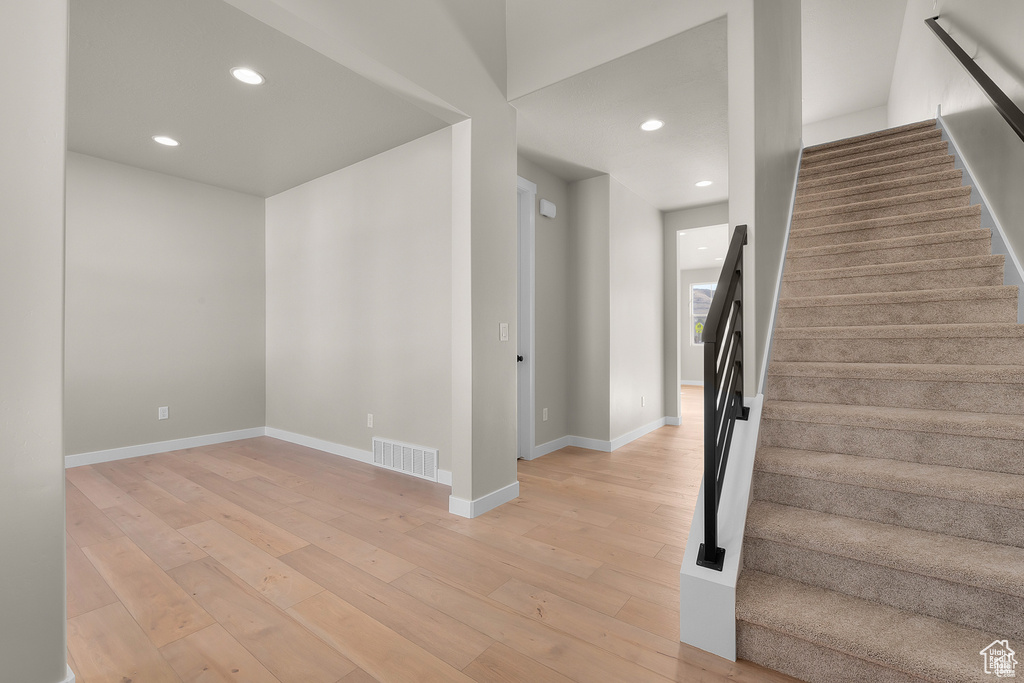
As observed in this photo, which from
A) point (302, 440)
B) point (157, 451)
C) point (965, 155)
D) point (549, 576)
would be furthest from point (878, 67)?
point (157, 451)

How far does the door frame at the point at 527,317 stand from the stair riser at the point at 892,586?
2525mm

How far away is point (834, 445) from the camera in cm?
196

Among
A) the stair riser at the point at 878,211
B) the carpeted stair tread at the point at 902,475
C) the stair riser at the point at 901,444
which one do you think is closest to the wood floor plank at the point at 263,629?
the carpeted stair tread at the point at 902,475

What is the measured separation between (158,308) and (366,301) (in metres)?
2.03

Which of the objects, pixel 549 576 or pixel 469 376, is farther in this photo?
pixel 469 376

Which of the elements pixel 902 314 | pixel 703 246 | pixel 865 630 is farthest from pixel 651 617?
pixel 703 246

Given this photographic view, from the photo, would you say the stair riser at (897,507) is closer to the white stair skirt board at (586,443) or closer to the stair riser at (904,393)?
the stair riser at (904,393)

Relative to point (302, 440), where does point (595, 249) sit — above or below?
above

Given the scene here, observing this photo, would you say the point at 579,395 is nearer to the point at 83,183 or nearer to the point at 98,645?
the point at 98,645

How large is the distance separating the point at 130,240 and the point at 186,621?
3758 millimetres

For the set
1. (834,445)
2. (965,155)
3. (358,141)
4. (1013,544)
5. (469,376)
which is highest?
(358,141)

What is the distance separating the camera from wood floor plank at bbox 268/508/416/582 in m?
2.13

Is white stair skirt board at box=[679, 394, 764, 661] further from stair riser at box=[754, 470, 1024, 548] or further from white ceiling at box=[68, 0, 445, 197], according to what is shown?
white ceiling at box=[68, 0, 445, 197]

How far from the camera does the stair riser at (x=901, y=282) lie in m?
2.40
